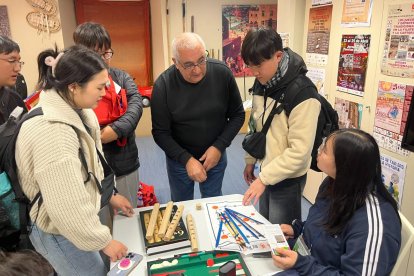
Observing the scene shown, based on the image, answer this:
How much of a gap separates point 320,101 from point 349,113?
102 centimetres

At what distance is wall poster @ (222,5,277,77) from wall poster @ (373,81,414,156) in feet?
9.37

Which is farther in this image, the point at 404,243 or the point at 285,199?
the point at 285,199

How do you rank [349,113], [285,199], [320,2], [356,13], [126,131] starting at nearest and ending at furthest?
[285,199]
[126,131]
[356,13]
[349,113]
[320,2]

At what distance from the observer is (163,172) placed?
11.9 ft

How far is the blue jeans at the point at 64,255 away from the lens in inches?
43.5

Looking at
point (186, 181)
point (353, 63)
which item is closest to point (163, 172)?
point (186, 181)

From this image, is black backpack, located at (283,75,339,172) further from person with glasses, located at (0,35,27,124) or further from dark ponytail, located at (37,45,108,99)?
person with glasses, located at (0,35,27,124)

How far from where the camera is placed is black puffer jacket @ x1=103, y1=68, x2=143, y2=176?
5.27 ft

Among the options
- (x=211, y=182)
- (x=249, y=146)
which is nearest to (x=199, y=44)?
(x=249, y=146)

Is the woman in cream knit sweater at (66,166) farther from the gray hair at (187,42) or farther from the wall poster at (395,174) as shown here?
the wall poster at (395,174)

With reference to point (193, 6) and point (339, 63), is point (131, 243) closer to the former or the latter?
point (339, 63)

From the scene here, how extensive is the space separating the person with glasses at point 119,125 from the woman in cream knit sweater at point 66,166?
0.37 metres

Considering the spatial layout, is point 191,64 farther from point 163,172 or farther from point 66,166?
point 163,172

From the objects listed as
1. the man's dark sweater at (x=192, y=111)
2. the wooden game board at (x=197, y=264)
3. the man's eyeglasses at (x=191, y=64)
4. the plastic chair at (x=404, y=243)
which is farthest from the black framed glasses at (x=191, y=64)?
the plastic chair at (x=404, y=243)
